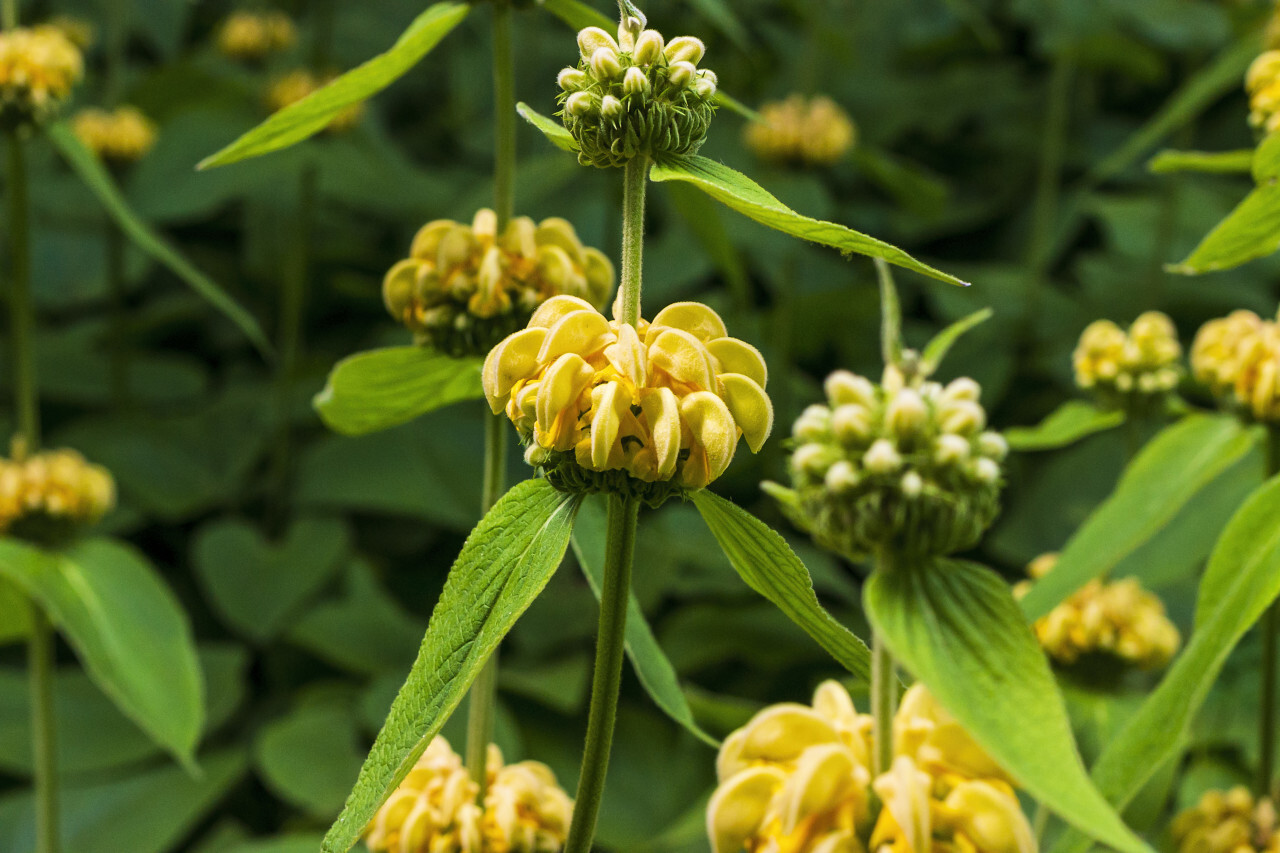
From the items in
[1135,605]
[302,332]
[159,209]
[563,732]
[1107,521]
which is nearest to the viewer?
[1107,521]

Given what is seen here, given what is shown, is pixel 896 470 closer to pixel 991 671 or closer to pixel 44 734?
pixel 991 671

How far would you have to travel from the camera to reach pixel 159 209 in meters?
1.25

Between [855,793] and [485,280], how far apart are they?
8.7 inches

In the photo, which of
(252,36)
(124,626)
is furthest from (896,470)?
(252,36)

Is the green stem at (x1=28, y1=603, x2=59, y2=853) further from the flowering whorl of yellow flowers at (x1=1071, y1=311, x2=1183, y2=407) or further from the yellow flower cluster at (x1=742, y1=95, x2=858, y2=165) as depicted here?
the yellow flower cluster at (x1=742, y1=95, x2=858, y2=165)

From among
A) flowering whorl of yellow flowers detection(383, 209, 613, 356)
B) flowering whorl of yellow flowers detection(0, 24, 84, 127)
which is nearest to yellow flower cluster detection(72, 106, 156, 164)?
flowering whorl of yellow flowers detection(0, 24, 84, 127)

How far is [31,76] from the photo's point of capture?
0.73m

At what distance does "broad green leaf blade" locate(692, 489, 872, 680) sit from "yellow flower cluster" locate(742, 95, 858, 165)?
0.98 m

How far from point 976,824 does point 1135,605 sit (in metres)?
0.42

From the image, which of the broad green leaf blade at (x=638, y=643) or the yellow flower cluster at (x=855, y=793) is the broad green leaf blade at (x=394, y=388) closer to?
the broad green leaf blade at (x=638, y=643)

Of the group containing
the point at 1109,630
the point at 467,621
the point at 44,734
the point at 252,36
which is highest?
the point at 252,36

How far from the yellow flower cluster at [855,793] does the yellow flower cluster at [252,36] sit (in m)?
1.38

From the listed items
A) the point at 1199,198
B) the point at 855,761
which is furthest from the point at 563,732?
the point at 1199,198

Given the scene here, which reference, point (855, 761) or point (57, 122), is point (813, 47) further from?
point (855, 761)
